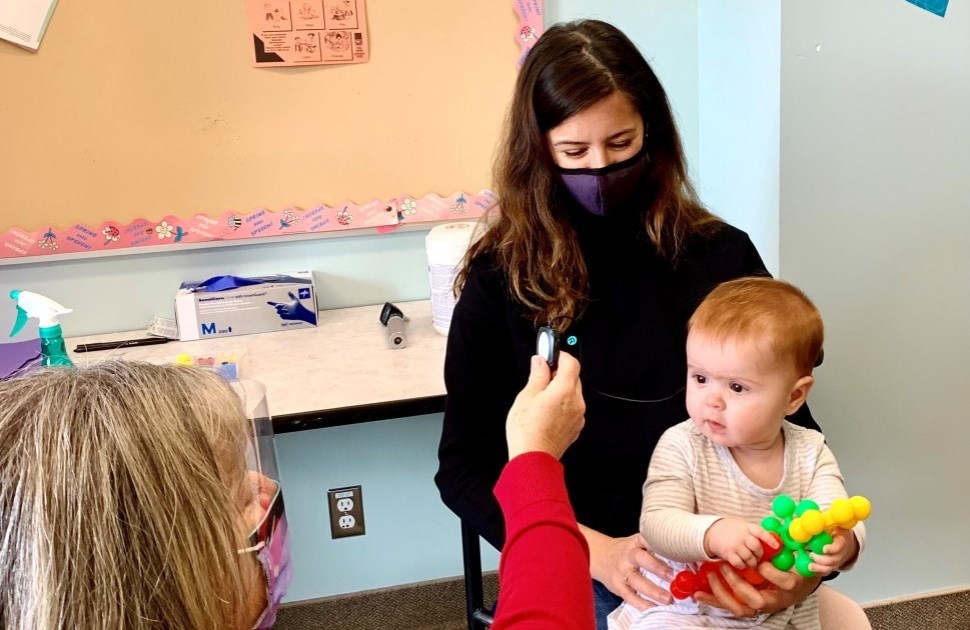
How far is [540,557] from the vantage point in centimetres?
78

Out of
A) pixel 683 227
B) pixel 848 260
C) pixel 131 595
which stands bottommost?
pixel 131 595

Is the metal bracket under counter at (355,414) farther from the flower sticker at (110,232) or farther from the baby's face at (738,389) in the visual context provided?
the flower sticker at (110,232)

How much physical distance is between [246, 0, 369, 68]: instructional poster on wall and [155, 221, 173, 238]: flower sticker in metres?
0.47

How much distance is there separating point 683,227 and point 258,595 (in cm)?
92

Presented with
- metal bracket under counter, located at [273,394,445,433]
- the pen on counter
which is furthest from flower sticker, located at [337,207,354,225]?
metal bracket under counter, located at [273,394,445,433]

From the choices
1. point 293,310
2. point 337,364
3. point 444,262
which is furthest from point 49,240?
point 444,262

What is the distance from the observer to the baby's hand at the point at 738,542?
1.02 meters

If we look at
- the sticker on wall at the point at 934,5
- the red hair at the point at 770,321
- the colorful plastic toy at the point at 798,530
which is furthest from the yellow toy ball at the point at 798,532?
the sticker on wall at the point at 934,5

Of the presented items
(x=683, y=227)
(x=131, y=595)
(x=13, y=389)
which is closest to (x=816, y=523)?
(x=683, y=227)

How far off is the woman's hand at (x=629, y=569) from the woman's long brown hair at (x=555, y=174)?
1.24ft

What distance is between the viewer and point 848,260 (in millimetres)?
1777

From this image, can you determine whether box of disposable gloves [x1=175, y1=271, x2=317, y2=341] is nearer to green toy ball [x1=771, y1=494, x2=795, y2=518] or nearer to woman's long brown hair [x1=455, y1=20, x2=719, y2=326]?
woman's long brown hair [x1=455, y1=20, x2=719, y2=326]

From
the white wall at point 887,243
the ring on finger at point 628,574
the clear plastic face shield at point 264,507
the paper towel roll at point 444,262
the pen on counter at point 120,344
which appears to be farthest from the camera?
the pen on counter at point 120,344

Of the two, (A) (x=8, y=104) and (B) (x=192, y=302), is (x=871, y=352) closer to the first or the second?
(B) (x=192, y=302)
